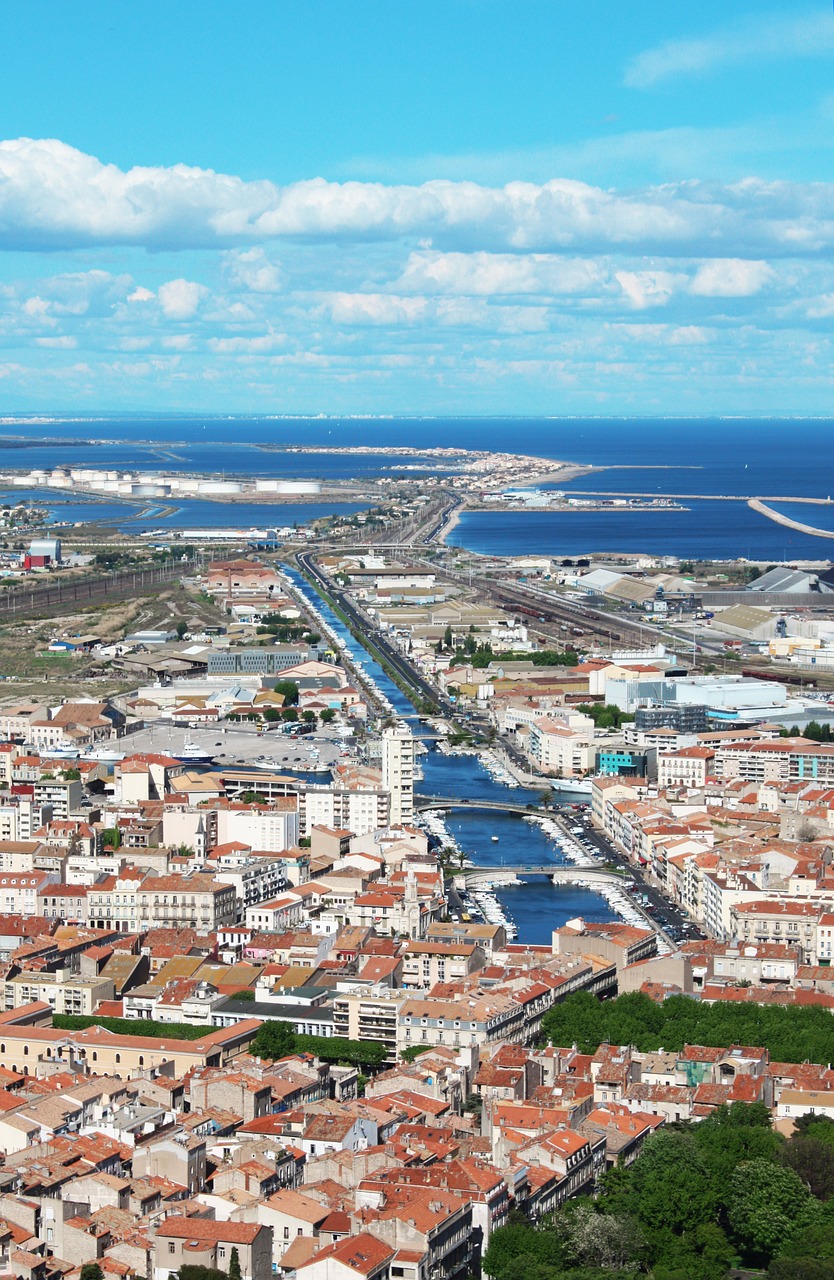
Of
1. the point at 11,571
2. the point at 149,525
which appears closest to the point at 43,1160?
the point at 11,571

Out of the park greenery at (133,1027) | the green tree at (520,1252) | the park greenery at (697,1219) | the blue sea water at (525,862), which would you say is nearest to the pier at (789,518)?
the blue sea water at (525,862)

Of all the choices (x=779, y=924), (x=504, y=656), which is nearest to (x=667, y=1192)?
(x=779, y=924)

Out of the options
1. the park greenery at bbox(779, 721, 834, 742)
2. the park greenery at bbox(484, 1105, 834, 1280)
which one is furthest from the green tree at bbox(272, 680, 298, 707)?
the park greenery at bbox(484, 1105, 834, 1280)

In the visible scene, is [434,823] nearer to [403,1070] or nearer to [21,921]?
[21,921]

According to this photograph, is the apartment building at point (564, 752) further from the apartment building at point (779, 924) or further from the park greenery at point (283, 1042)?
the park greenery at point (283, 1042)

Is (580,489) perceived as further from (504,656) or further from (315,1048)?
(315,1048)

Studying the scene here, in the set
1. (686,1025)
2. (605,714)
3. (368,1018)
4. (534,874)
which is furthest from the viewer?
(605,714)
